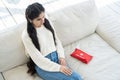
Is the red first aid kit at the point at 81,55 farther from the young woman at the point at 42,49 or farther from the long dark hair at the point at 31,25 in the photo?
the long dark hair at the point at 31,25

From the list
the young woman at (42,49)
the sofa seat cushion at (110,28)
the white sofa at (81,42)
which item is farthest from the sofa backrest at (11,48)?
the sofa seat cushion at (110,28)

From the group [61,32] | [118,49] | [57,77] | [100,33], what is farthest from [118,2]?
[57,77]

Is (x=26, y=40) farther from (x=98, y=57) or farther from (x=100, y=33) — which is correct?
(x=100, y=33)

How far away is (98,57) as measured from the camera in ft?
6.91

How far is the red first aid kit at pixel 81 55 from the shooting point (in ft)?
6.70

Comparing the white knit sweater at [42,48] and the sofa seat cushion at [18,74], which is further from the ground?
the white knit sweater at [42,48]

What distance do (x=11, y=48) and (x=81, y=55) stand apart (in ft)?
2.14

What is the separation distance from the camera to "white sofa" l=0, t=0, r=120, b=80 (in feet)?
6.33

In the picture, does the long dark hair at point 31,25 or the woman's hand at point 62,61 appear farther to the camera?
the woman's hand at point 62,61

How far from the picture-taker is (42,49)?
6.28 ft

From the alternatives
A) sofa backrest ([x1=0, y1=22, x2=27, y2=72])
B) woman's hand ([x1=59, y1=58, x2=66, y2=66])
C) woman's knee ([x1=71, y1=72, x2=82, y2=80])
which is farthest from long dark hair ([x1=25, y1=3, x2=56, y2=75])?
woman's knee ([x1=71, y1=72, x2=82, y2=80])

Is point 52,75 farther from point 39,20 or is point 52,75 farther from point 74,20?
point 74,20

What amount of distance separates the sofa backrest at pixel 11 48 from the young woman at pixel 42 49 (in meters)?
0.11

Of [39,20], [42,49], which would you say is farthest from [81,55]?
[39,20]
